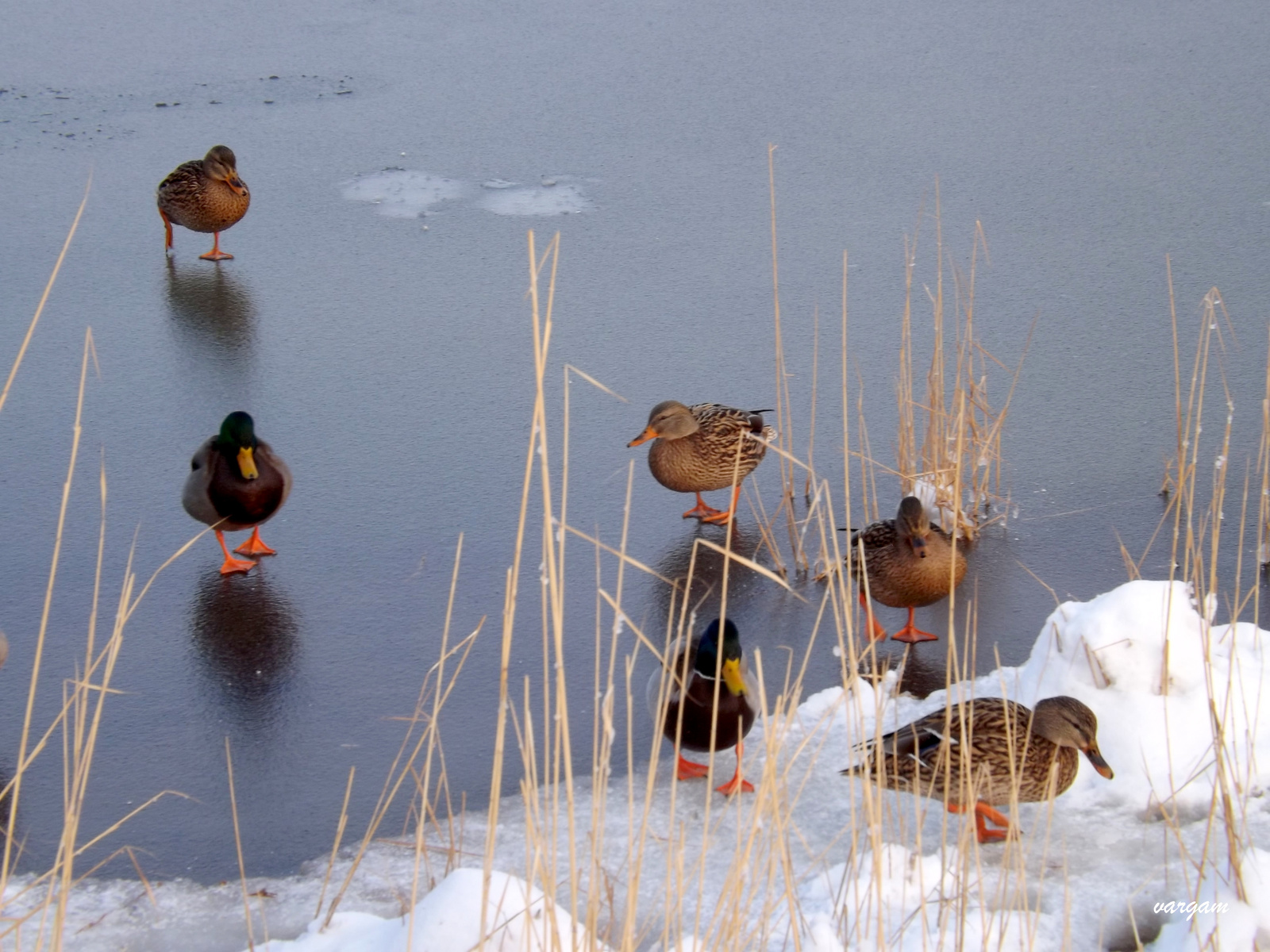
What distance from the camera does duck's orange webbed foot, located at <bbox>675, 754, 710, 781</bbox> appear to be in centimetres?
366

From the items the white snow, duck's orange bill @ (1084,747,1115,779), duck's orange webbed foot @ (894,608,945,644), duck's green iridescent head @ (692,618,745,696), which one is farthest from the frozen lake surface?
duck's orange bill @ (1084,747,1115,779)

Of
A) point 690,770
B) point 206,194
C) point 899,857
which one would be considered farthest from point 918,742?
point 206,194

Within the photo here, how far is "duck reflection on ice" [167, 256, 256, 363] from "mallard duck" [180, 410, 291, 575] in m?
1.53

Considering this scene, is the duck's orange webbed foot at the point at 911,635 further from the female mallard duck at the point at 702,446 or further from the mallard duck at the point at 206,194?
the mallard duck at the point at 206,194

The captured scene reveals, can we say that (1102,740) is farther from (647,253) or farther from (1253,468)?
(647,253)

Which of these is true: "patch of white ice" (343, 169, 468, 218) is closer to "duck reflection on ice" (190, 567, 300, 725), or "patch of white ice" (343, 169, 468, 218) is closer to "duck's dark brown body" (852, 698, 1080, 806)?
"duck reflection on ice" (190, 567, 300, 725)

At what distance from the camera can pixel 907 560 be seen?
13.3 feet

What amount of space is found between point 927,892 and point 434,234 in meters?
4.65

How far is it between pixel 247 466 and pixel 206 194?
8.59 feet

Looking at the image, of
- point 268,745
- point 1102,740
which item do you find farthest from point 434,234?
point 1102,740

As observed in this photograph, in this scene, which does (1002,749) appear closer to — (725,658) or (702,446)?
(725,658)

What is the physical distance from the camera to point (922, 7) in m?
9.59

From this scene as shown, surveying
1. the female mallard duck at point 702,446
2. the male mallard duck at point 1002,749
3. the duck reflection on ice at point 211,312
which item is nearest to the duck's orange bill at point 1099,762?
the male mallard duck at point 1002,749

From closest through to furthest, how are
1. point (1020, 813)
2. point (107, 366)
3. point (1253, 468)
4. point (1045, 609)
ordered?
point (1020, 813) < point (1045, 609) < point (1253, 468) < point (107, 366)
